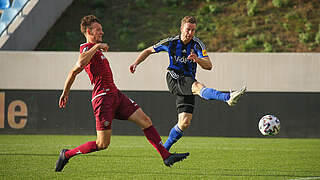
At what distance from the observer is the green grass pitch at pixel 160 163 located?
22.7 feet

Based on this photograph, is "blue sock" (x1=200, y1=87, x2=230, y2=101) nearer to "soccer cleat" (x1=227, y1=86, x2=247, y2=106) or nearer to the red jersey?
"soccer cleat" (x1=227, y1=86, x2=247, y2=106)

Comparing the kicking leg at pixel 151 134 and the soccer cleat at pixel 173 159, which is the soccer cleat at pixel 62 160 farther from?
the soccer cleat at pixel 173 159

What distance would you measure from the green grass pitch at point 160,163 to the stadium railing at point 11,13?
862 cm

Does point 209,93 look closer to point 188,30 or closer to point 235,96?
point 235,96

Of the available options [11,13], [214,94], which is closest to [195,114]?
[214,94]

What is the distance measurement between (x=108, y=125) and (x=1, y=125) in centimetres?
937

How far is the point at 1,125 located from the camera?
Result: 1509 cm

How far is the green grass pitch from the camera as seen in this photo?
6926 millimetres

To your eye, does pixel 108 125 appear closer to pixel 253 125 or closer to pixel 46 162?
pixel 46 162

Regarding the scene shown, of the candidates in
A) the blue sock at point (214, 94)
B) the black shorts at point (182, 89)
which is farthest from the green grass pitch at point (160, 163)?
the blue sock at point (214, 94)

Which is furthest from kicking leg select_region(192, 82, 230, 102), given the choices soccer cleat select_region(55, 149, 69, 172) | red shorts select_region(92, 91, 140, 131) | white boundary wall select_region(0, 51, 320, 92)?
white boundary wall select_region(0, 51, 320, 92)

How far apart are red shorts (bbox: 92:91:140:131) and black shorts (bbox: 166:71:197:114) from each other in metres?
1.62

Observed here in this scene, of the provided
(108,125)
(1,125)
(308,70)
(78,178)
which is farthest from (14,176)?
(308,70)

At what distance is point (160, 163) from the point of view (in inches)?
327
